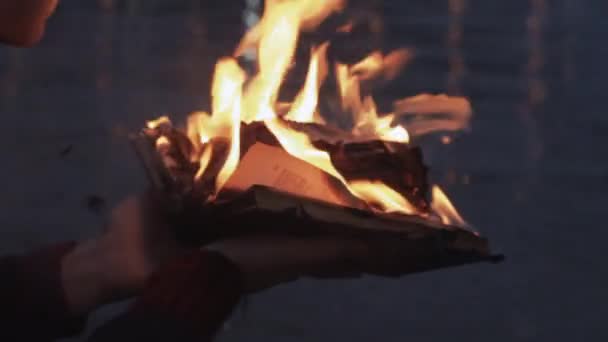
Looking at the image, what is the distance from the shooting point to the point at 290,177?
0.98 meters

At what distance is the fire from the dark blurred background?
209 millimetres

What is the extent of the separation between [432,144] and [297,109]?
1394mm

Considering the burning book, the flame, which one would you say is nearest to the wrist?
the burning book

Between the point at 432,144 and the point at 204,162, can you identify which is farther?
the point at 432,144

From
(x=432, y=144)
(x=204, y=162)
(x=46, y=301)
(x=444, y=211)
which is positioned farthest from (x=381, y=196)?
(x=432, y=144)

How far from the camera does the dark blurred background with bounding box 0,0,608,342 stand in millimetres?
1809

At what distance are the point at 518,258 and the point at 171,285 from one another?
4.10 ft

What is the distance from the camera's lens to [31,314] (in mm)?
1099

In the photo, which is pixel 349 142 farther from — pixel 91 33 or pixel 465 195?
pixel 91 33

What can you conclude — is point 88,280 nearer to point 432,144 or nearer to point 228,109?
point 228,109

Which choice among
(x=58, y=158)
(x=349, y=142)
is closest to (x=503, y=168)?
(x=58, y=158)

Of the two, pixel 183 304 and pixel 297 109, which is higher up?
pixel 297 109

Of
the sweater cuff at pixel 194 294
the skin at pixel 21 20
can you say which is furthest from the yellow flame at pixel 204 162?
the skin at pixel 21 20

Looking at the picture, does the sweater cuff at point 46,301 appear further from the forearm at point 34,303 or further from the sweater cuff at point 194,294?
the sweater cuff at point 194,294
